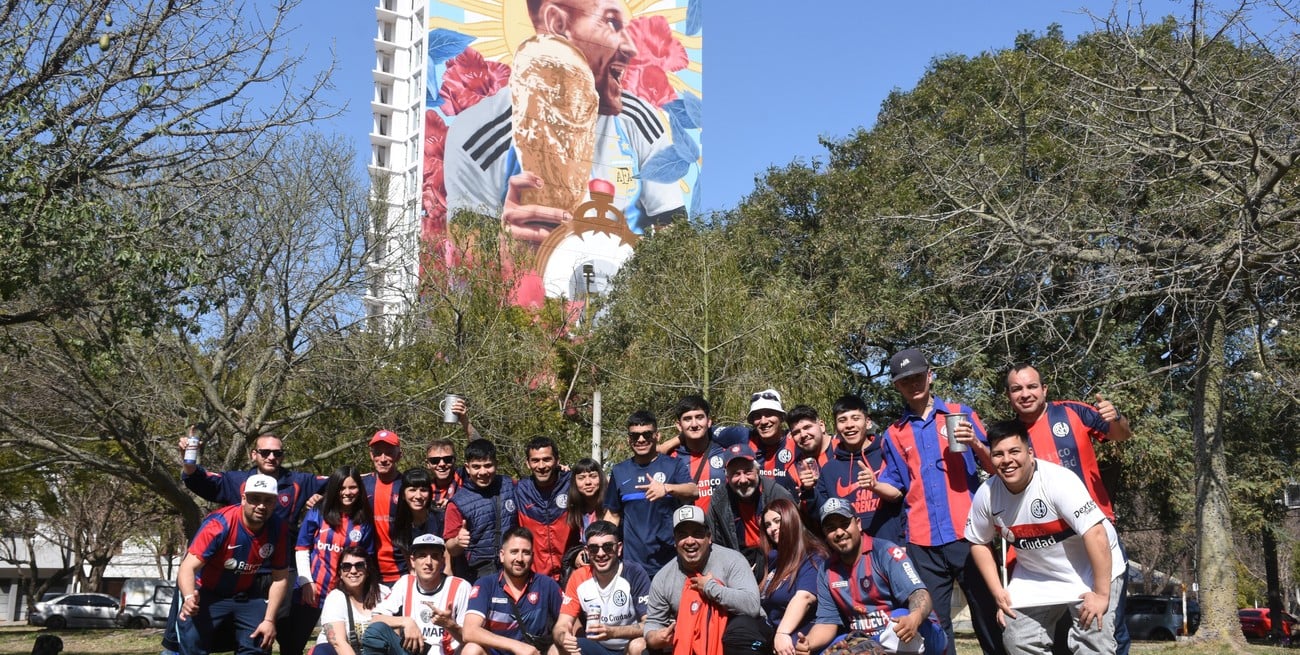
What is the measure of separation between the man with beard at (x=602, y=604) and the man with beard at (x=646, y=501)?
1.32 feet

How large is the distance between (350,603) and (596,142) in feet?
226

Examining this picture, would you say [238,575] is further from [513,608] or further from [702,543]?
[702,543]

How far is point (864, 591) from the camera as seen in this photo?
6453 mm

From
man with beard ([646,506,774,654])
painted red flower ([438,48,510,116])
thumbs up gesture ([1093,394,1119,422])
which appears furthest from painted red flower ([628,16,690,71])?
thumbs up gesture ([1093,394,1119,422])

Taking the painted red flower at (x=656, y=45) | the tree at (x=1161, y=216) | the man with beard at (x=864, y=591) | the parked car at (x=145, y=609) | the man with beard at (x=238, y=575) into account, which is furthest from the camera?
the painted red flower at (x=656, y=45)

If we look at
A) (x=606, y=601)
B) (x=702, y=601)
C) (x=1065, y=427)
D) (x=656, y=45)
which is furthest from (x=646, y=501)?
(x=656, y=45)

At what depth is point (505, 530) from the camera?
329 inches

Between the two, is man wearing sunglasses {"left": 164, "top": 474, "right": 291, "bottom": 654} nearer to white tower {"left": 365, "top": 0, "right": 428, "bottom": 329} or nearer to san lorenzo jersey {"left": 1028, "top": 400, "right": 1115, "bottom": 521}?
san lorenzo jersey {"left": 1028, "top": 400, "right": 1115, "bottom": 521}

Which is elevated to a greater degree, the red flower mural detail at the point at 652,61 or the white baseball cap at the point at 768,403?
the red flower mural detail at the point at 652,61

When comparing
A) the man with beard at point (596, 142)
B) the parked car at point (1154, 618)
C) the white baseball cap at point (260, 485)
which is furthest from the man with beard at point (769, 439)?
the man with beard at point (596, 142)

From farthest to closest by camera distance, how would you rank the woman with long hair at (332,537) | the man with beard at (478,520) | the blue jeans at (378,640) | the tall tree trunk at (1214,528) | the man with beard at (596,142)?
the man with beard at (596,142) < the tall tree trunk at (1214,528) < the woman with long hair at (332,537) < the man with beard at (478,520) < the blue jeans at (378,640)

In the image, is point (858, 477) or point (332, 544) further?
point (332, 544)

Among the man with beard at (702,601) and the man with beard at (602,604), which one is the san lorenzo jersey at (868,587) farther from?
the man with beard at (602,604)

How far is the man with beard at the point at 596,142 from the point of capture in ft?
232
